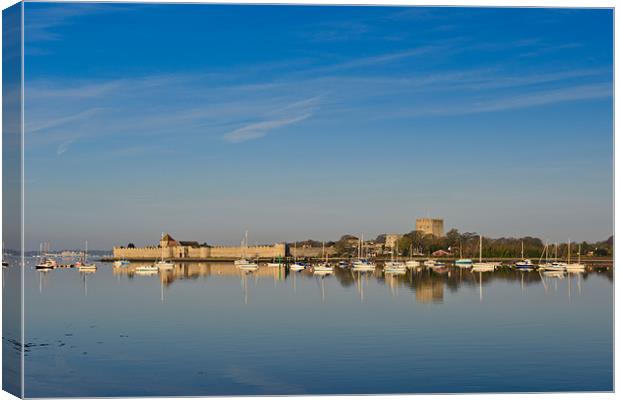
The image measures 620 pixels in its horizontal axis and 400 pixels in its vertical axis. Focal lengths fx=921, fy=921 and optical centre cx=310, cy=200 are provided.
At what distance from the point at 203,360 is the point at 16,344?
4286 millimetres

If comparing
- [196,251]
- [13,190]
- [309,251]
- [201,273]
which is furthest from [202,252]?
[13,190]

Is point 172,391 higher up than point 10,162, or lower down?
lower down

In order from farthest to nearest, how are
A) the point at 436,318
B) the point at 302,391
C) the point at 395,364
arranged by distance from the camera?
the point at 436,318 → the point at 395,364 → the point at 302,391

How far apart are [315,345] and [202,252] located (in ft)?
242

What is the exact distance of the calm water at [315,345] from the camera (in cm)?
1087

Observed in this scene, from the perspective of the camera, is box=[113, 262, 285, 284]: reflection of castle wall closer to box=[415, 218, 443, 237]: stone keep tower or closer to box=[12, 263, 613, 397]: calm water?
box=[415, 218, 443, 237]: stone keep tower

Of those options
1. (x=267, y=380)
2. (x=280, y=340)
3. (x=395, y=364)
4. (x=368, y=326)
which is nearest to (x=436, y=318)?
(x=368, y=326)

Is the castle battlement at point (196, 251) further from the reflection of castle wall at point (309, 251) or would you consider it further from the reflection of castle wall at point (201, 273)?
the reflection of castle wall at point (201, 273)

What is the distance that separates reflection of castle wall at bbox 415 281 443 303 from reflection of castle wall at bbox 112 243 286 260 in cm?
5098

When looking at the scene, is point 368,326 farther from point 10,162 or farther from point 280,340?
point 10,162

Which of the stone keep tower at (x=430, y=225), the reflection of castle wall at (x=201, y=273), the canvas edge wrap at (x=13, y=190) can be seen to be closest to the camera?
the canvas edge wrap at (x=13, y=190)

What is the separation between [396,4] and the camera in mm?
9406

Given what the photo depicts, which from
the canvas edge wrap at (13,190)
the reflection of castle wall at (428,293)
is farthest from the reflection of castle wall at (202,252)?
the canvas edge wrap at (13,190)

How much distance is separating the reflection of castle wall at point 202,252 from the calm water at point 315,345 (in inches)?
2327
